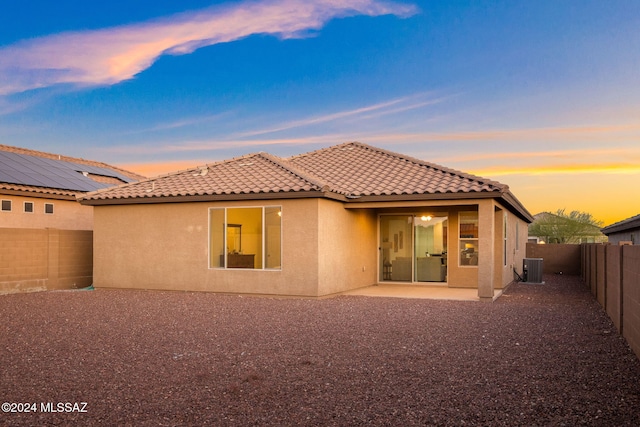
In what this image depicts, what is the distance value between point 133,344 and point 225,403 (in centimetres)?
368

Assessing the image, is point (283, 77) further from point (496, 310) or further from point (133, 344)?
point (133, 344)

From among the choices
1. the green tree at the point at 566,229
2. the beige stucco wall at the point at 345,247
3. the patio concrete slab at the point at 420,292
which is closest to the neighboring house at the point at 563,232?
the green tree at the point at 566,229

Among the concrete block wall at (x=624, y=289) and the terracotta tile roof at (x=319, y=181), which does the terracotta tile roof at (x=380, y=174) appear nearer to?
the terracotta tile roof at (x=319, y=181)

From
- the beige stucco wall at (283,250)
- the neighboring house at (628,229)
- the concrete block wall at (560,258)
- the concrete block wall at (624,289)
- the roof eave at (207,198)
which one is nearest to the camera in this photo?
the concrete block wall at (624,289)

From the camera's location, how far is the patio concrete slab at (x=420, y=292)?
15672 millimetres

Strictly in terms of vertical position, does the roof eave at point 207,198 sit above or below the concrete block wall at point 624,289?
above

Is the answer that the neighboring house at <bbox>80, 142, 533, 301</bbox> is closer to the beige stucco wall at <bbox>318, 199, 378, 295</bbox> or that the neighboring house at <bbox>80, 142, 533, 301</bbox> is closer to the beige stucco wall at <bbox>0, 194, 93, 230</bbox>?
the beige stucco wall at <bbox>318, 199, 378, 295</bbox>

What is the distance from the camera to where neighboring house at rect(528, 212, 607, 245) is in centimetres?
5272

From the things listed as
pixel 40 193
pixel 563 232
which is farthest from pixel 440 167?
pixel 563 232

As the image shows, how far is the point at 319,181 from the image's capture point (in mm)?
15625

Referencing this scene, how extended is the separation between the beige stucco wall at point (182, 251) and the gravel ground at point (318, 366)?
222 centimetres

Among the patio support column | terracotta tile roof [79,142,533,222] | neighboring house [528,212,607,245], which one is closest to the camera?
the patio support column

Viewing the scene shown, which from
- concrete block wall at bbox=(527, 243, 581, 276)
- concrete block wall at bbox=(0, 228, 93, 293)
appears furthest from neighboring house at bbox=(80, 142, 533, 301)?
concrete block wall at bbox=(527, 243, 581, 276)

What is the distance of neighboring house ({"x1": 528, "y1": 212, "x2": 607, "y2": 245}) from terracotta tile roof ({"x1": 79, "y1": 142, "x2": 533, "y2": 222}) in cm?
3745
